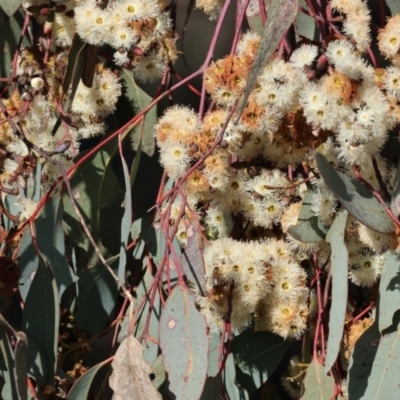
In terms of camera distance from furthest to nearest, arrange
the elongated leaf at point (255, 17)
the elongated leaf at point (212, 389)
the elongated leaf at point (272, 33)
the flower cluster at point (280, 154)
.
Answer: the elongated leaf at point (255, 17) → the elongated leaf at point (212, 389) → the flower cluster at point (280, 154) → the elongated leaf at point (272, 33)

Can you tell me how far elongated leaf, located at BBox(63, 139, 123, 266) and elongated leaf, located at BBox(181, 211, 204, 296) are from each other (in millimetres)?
245

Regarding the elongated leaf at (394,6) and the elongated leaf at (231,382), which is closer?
the elongated leaf at (231,382)

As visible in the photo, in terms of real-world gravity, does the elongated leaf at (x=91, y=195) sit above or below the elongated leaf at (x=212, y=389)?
above

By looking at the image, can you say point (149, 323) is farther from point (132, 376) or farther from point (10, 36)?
point (10, 36)

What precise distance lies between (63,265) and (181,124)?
1.00 feet

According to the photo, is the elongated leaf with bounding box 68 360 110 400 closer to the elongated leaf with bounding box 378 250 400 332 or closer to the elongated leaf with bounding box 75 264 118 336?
the elongated leaf with bounding box 75 264 118 336

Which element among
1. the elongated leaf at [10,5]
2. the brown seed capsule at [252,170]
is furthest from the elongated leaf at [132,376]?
the elongated leaf at [10,5]

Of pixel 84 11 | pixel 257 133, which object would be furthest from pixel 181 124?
pixel 84 11

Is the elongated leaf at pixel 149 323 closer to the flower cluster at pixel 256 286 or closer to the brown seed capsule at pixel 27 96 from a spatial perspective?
the flower cluster at pixel 256 286

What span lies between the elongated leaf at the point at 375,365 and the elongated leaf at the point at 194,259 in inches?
8.8

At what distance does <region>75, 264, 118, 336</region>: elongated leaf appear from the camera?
54.2 inches

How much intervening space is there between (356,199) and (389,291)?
0.15 meters

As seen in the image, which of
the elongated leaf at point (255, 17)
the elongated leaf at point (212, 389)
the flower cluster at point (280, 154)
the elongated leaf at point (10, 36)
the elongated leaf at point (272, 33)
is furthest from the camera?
the elongated leaf at point (10, 36)

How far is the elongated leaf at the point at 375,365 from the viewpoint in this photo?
1167 millimetres
